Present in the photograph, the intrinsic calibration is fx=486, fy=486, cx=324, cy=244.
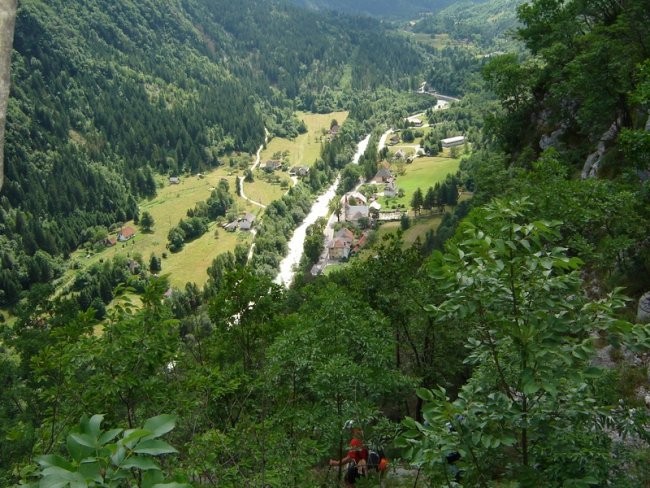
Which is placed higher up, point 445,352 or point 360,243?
point 445,352

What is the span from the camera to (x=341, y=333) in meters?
13.4

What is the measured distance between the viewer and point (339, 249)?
4213 inches

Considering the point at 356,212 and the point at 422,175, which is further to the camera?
the point at 422,175

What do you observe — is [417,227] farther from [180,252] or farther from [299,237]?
[180,252]

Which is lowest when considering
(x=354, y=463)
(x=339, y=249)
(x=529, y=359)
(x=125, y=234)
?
(x=125, y=234)

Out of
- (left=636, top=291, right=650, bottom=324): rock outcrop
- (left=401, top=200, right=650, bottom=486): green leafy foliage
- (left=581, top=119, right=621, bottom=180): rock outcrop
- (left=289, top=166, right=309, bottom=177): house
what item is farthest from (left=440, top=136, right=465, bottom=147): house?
(left=401, top=200, right=650, bottom=486): green leafy foliage

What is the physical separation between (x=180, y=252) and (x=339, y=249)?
42.1 m

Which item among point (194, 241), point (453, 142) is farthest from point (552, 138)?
point (453, 142)

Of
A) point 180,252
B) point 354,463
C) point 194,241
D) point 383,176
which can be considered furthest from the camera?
point 383,176

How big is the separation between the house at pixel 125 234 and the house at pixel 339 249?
56.6 meters

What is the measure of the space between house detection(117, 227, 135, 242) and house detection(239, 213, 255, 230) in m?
29.0

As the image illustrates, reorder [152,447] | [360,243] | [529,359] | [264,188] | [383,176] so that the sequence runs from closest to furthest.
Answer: [152,447] → [529,359] → [360,243] → [383,176] → [264,188]

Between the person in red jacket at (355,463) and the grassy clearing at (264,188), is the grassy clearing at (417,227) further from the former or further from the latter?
the person in red jacket at (355,463)

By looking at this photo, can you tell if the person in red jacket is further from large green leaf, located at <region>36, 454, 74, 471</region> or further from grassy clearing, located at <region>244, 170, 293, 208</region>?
grassy clearing, located at <region>244, 170, 293, 208</region>
